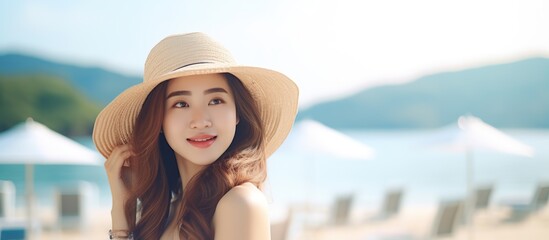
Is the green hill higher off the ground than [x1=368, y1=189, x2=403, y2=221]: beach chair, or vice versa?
[x1=368, y1=189, x2=403, y2=221]: beach chair

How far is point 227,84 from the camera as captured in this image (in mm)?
1549

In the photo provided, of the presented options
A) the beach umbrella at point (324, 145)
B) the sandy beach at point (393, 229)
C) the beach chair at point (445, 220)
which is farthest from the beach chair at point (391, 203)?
the beach chair at point (445, 220)

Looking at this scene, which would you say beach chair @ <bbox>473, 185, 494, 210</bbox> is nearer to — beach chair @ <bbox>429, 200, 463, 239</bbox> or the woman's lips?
beach chair @ <bbox>429, 200, 463, 239</bbox>

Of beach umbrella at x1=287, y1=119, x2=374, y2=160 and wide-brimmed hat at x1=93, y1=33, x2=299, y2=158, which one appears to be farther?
beach umbrella at x1=287, y1=119, x2=374, y2=160

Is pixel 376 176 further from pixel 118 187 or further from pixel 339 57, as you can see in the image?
pixel 118 187

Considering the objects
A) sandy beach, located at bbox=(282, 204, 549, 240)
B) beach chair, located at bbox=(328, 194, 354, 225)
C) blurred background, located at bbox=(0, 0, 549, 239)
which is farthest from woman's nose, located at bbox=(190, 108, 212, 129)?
blurred background, located at bbox=(0, 0, 549, 239)

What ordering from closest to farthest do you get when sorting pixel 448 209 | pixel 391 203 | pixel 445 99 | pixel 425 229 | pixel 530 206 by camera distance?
pixel 448 209
pixel 530 206
pixel 391 203
pixel 425 229
pixel 445 99

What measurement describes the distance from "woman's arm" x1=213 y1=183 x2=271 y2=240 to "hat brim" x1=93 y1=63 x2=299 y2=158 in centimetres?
28

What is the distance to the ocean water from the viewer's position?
2569cm

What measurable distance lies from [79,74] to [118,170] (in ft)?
204

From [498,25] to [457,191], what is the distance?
117ft

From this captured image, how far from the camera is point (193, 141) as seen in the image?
1.52 m

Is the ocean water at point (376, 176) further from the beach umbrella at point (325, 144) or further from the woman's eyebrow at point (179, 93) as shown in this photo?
the woman's eyebrow at point (179, 93)

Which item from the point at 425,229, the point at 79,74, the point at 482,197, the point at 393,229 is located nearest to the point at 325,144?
the point at 393,229
